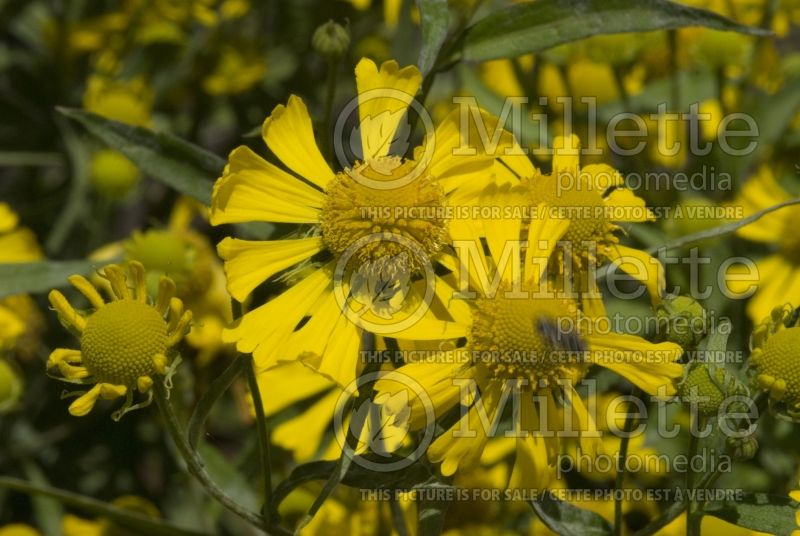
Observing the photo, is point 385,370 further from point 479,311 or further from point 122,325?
point 122,325

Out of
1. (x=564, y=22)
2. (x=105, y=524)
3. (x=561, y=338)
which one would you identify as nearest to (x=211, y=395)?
(x=561, y=338)

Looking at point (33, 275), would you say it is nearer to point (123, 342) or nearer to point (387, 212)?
point (123, 342)

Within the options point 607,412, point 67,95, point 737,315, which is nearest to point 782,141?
point 737,315

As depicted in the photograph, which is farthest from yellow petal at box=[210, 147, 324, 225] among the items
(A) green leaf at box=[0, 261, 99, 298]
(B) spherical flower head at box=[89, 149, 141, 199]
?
(B) spherical flower head at box=[89, 149, 141, 199]

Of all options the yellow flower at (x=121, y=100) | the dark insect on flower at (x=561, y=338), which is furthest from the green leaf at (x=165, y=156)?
the yellow flower at (x=121, y=100)

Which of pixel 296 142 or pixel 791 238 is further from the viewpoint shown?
pixel 791 238

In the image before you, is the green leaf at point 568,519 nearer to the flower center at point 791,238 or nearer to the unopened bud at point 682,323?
the unopened bud at point 682,323

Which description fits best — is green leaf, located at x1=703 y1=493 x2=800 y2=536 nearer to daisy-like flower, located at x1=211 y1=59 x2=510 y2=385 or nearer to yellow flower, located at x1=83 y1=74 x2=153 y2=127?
daisy-like flower, located at x1=211 y1=59 x2=510 y2=385
